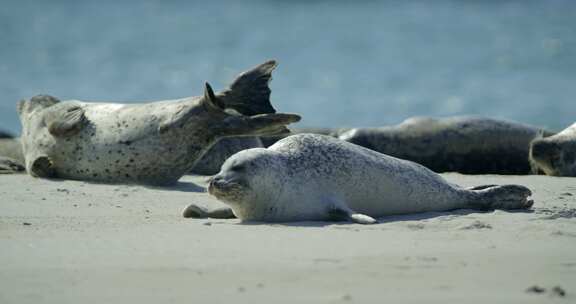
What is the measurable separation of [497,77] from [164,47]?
14.5m

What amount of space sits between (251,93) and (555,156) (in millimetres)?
2947

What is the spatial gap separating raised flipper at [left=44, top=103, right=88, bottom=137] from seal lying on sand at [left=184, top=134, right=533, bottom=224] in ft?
9.37

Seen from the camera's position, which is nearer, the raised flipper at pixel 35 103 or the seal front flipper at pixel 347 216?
the seal front flipper at pixel 347 216

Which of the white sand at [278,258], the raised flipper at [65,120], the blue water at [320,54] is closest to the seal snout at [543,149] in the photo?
the white sand at [278,258]

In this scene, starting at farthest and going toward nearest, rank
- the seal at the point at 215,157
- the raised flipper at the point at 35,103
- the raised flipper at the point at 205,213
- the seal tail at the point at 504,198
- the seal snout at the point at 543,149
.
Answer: the seal snout at the point at 543,149
the seal at the point at 215,157
the raised flipper at the point at 35,103
the seal tail at the point at 504,198
the raised flipper at the point at 205,213

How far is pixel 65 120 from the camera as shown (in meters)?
8.09

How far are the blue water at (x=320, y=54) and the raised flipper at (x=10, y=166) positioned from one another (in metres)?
14.5

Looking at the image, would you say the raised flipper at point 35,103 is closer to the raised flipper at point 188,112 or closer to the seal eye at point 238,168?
the raised flipper at point 188,112

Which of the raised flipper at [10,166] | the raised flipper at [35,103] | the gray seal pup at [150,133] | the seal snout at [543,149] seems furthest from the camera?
the seal snout at [543,149]

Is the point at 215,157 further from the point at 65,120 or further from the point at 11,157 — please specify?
the point at 11,157

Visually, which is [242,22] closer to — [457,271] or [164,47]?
[164,47]

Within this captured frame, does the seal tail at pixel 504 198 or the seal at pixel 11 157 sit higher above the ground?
the seal tail at pixel 504 198

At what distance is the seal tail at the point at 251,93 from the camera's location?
309 inches

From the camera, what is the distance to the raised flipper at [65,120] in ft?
26.3
